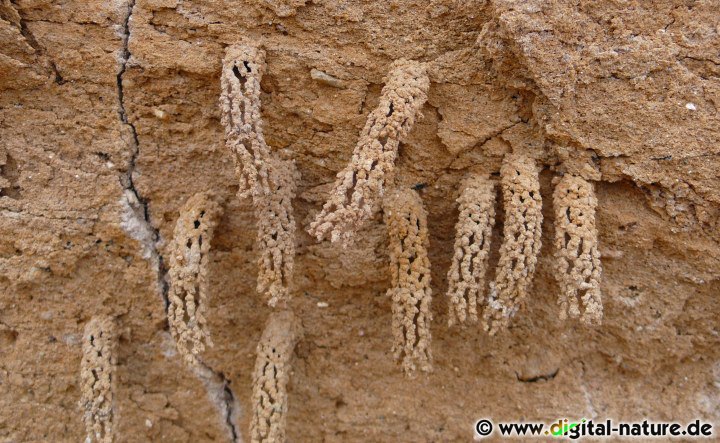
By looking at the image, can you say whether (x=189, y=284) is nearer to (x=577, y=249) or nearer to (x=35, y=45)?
(x=35, y=45)

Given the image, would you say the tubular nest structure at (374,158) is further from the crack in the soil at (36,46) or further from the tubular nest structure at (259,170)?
the crack in the soil at (36,46)

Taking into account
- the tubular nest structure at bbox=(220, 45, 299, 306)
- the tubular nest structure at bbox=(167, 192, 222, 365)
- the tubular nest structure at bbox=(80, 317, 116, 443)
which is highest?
the tubular nest structure at bbox=(220, 45, 299, 306)

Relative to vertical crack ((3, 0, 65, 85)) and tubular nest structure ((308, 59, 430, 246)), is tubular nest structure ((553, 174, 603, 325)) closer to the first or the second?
tubular nest structure ((308, 59, 430, 246))

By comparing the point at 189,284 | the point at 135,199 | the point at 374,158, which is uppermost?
the point at 374,158

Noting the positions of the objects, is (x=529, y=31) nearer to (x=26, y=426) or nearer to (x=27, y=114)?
(x=27, y=114)

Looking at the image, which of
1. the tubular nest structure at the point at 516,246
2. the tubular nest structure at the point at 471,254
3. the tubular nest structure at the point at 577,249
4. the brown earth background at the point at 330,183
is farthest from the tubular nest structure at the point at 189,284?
the tubular nest structure at the point at 577,249

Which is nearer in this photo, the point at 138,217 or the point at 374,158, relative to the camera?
the point at 374,158

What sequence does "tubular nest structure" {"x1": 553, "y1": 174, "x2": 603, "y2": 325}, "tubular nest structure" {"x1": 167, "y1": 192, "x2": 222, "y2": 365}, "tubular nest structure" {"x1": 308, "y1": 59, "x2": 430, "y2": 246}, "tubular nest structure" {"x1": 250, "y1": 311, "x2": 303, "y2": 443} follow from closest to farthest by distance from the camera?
"tubular nest structure" {"x1": 308, "y1": 59, "x2": 430, "y2": 246} → "tubular nest structure" {"x1": 553, "y1": 174, "x2": 603, "y2": 325} → "tubular nest structure" {"x1": 167, "y1": 192, "x2": 222, "y2": 365} → "tubular nest structure" {"x1": 250, "y1": 311, "x2": 303, "y2": 443}

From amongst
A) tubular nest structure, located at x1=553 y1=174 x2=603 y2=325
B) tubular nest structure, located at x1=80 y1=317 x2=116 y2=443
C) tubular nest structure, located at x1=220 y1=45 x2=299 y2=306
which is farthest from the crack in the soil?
tubular nest structure, located at x1=553 y1=174 x2=603 y2=325

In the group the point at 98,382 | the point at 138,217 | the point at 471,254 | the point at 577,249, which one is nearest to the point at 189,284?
the point at 138,217
